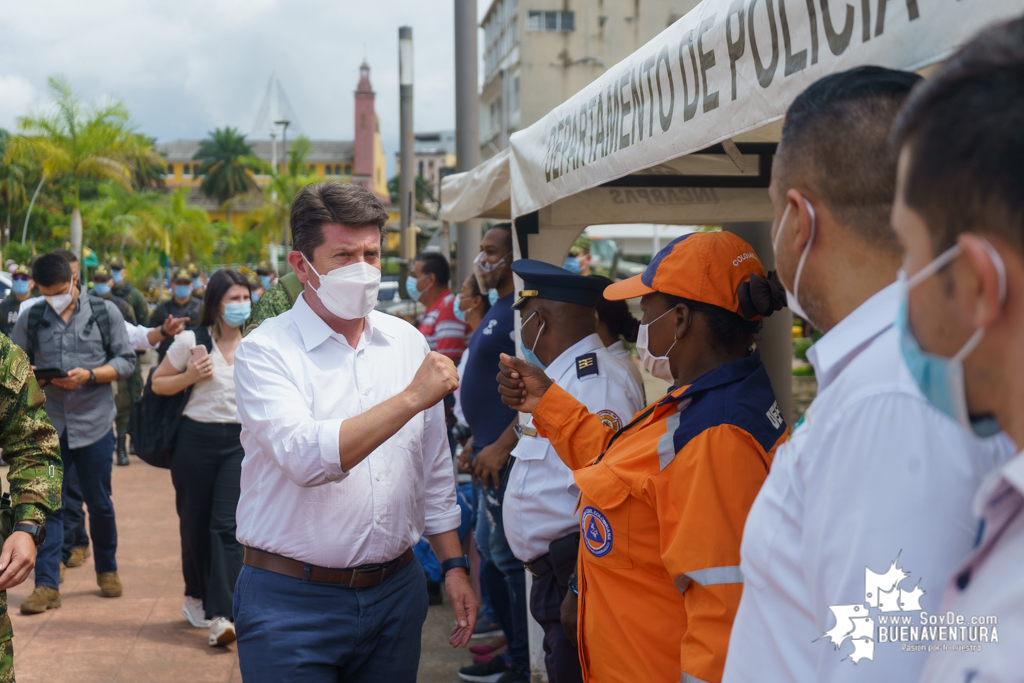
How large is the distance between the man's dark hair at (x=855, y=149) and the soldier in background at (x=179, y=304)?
981 cm

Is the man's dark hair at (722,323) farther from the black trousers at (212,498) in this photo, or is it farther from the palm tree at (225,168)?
the palm tree at (225,168)

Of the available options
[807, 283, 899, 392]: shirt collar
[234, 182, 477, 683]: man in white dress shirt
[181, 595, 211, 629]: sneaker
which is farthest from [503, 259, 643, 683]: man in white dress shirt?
[181, 595, 211, 629]: sneaker

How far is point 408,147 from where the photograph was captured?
11.6 metres

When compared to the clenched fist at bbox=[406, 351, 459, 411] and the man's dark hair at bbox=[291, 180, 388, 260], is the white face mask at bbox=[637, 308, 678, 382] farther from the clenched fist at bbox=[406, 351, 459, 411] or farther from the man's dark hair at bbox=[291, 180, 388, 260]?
the man's dark hair at bbox=[291, 180, 388, 260]

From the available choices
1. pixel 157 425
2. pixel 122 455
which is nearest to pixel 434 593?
pixel 157 425

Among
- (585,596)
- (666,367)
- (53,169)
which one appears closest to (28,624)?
(585,596)

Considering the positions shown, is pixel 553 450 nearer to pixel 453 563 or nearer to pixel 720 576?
pixel 453 563

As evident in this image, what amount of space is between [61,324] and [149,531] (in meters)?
2.40

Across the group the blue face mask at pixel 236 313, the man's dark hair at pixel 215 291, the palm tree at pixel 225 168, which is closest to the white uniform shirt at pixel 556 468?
the blue face mask at pixel 236 313

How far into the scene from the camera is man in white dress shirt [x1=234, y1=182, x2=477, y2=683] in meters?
2.48

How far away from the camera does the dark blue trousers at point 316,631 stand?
8.33 feet

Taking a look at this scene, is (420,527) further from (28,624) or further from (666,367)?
(28,624)

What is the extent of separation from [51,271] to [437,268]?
3.09 metres

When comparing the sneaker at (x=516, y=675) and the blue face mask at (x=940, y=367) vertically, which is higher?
the blue face mask at (x=940, y=367)
